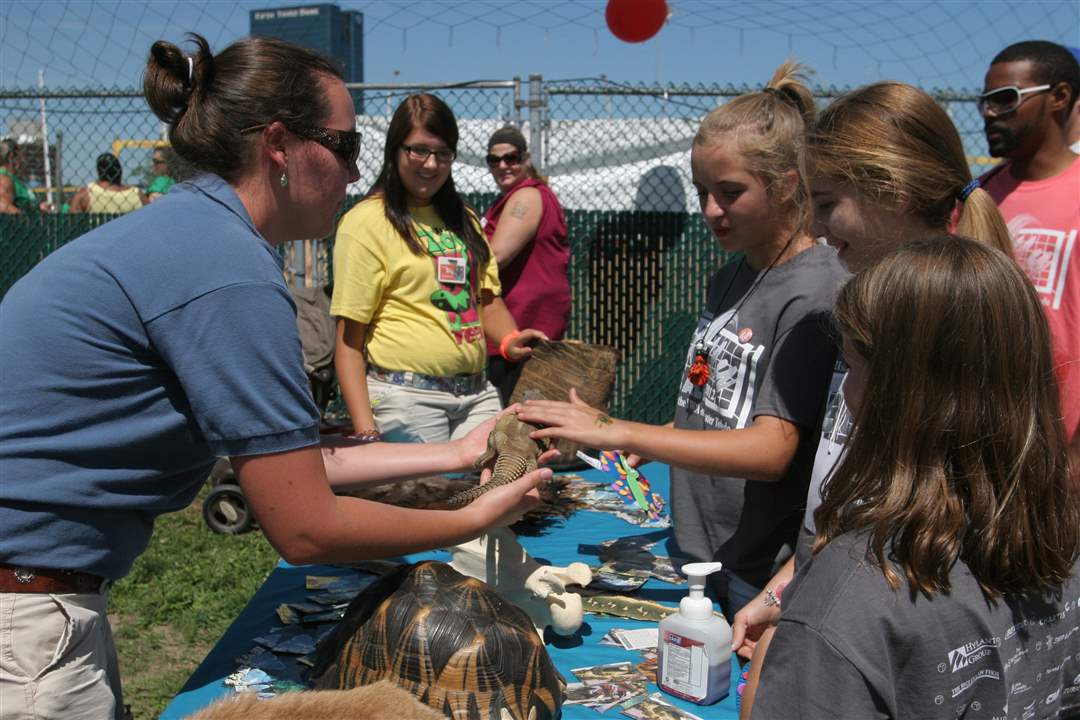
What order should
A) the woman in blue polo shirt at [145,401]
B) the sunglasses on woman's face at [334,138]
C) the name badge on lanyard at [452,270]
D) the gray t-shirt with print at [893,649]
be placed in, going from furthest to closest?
1. the name badge on lanyard at [452,270]
2. the sunglasses on woman's face at [334,138]
3. the woman in blue polo shirt at [145,401]
4. the gray t-shirt with print at [893,649]

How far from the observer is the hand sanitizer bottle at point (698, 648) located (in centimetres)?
178

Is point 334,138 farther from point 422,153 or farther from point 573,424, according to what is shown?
point 422,153

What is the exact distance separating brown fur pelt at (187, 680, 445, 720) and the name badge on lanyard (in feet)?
6.99

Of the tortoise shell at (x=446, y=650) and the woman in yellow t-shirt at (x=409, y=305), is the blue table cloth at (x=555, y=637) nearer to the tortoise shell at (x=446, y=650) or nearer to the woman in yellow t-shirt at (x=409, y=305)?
the tortoise shell at (x=446, y=650)

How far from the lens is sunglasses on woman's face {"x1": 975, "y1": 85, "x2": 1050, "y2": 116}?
10.7ft

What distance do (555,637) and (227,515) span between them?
3367 millimetres

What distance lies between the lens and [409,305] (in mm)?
3291

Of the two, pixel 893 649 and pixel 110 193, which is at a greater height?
pixel 110 193

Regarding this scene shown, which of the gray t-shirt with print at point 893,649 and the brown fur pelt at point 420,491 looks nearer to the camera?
the gray t-shirt with print at point 893,649

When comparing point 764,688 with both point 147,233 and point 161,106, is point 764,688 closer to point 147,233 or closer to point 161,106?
point 147,233

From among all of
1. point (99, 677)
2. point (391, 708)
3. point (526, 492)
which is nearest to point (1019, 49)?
point (526, 492)

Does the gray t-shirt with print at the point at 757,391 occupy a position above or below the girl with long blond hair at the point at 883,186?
below

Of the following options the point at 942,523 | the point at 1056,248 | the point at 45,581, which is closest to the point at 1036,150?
the point at 1056,248

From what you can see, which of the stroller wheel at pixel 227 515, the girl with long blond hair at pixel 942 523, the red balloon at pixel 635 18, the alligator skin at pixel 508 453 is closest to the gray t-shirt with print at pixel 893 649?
the girl with long blond hair at pixel 942 523
